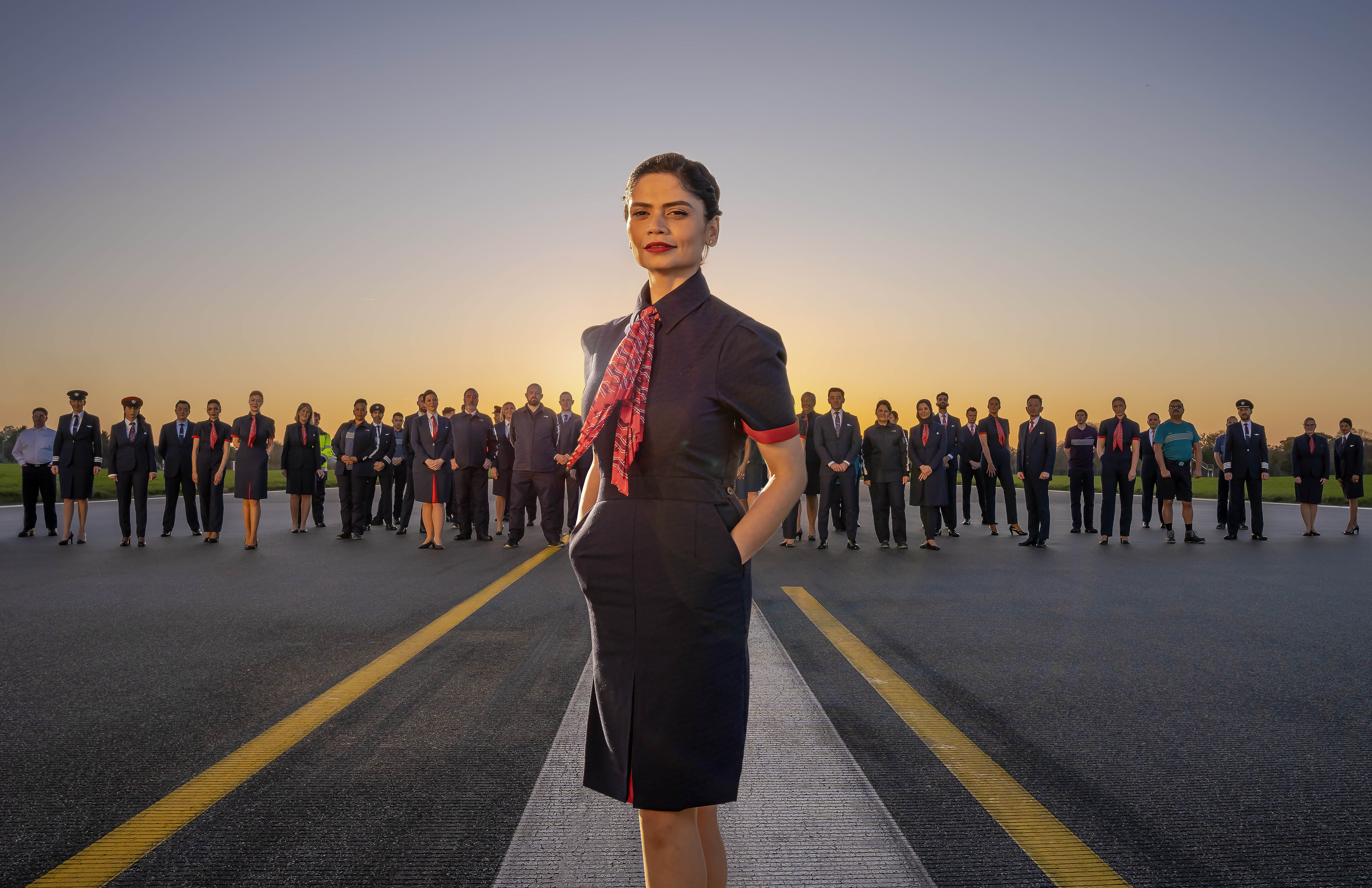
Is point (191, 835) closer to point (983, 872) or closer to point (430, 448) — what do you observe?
point (983, 872)

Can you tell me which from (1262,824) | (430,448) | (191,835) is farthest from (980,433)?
(191,835)

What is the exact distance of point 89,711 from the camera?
3809mm

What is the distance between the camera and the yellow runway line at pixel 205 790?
2305 millimetres

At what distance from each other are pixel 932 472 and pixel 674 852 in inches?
438

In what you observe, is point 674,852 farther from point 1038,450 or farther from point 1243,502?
point 1243,502

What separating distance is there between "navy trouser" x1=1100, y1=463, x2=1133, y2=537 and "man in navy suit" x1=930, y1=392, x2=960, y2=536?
7.01ft

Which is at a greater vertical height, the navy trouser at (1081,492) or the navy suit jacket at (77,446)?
the navy suit jacket at (77,446)

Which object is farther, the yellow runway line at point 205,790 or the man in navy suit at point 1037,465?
the man in navy suit at point 1037,465

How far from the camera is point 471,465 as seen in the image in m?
12.4

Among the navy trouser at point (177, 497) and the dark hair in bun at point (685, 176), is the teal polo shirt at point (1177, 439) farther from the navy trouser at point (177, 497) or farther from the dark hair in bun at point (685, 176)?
the navy trouser at point (177, 497)

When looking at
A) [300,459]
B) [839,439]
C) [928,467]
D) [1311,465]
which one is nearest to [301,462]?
[300,459]

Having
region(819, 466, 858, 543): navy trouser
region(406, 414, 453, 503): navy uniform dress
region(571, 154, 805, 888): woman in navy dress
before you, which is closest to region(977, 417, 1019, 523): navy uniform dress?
region(819, 466, 858, 543): navy trouser

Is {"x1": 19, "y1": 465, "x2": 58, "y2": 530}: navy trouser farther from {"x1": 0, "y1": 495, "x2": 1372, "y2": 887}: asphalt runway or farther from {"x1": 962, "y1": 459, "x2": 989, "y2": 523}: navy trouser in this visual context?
{"x1": 962, "y1": 459, "x2": 989, "y2": 523}: navy trouser

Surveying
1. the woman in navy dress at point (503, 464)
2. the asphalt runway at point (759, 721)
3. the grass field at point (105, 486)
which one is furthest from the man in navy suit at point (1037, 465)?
the grass field at point (105, 486)
